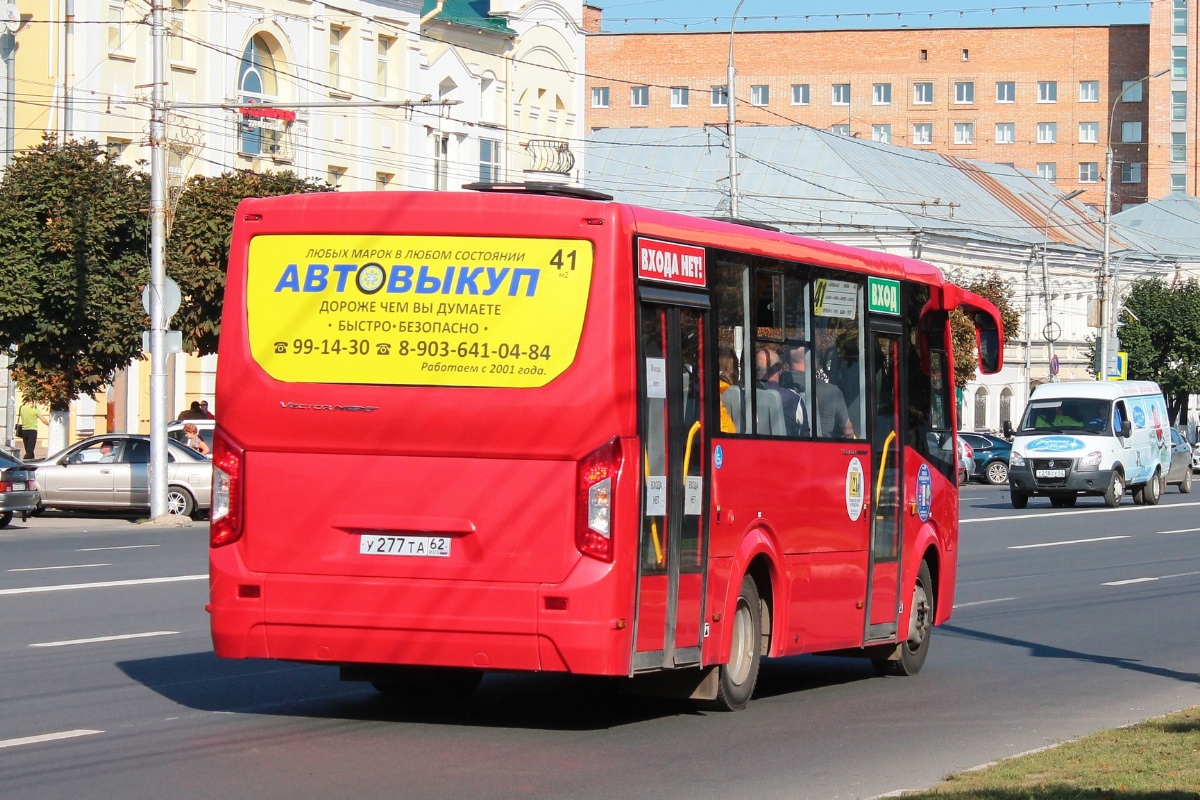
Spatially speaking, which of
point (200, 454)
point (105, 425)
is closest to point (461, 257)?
point (200, 454)

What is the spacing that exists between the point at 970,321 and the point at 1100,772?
2045 inches

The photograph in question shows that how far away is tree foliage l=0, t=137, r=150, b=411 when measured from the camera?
35.1 metres

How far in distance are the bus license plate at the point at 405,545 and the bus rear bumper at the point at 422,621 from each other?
0.45 ft

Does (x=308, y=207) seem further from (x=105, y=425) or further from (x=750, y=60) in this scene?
(x=750, y=60)

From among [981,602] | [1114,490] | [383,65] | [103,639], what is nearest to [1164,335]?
[383,65]

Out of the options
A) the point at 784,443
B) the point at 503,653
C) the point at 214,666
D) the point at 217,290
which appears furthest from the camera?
the point at 217,290

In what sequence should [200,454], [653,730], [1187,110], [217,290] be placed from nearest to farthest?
1. [653,730]
2. [200,454]
3. [217,290]
4. [1187,110]

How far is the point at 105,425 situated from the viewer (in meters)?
46.7

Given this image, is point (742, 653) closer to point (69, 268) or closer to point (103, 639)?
point (103, 639)

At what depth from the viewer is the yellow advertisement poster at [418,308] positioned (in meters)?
9.38

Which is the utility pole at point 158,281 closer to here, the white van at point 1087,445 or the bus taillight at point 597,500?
the white van at point 1087,445

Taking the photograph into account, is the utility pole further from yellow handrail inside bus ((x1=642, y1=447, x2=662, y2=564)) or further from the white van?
yellow handrail inside bus ((x1=642, y1=447, x2=662, y2=564))

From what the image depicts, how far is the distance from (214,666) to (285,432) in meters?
3.26

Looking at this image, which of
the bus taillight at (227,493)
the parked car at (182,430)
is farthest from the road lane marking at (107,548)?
the bus taillight at (227,493)
